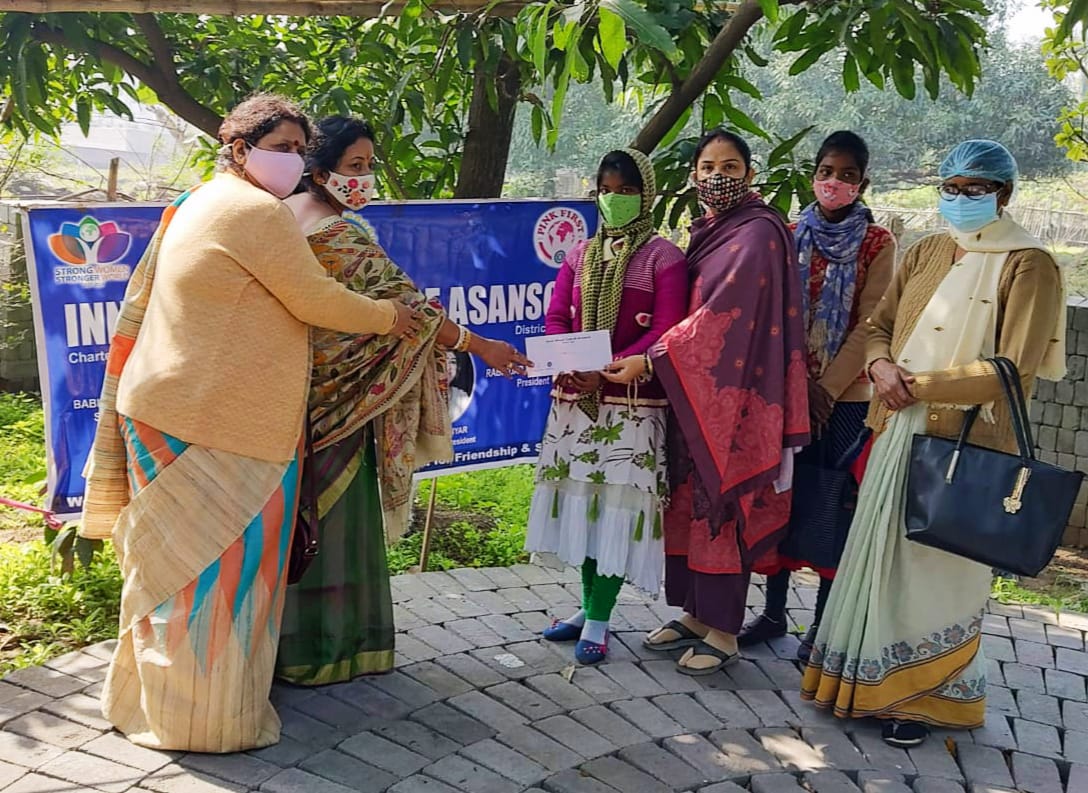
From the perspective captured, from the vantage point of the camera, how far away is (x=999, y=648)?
14.0 ft

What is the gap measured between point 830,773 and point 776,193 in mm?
2479

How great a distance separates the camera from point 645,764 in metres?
3.17

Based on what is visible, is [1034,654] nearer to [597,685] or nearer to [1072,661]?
[1072,661]

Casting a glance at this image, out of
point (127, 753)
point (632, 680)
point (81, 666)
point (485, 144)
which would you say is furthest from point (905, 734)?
point (485, 144)

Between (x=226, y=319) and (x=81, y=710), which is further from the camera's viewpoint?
(x=81, y=710)

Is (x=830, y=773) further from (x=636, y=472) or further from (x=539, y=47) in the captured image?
(x=539, y=47)

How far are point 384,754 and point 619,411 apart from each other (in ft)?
4.34

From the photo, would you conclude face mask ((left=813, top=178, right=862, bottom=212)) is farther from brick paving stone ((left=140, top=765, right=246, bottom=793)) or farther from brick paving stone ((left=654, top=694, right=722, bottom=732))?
brick paving stone ((left=140, top=765, right=246, bottom=793))

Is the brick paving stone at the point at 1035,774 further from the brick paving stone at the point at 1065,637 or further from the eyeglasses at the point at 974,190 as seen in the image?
the eyeglasses at the point at 974,190

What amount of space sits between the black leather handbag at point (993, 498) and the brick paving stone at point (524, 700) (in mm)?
1240

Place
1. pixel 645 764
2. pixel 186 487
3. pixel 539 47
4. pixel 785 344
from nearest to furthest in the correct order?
Answer: pixel 539 47
pixel 186 487
pixel 645 764
pixel 785 344

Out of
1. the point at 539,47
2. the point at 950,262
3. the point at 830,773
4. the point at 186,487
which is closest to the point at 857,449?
the point at 950,262

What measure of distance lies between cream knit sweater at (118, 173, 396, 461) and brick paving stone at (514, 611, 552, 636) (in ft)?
4.94

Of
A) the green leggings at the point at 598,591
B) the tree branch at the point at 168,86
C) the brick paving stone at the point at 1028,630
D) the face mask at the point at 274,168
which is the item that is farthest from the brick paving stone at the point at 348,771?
the tree branch at the point at 168,86
